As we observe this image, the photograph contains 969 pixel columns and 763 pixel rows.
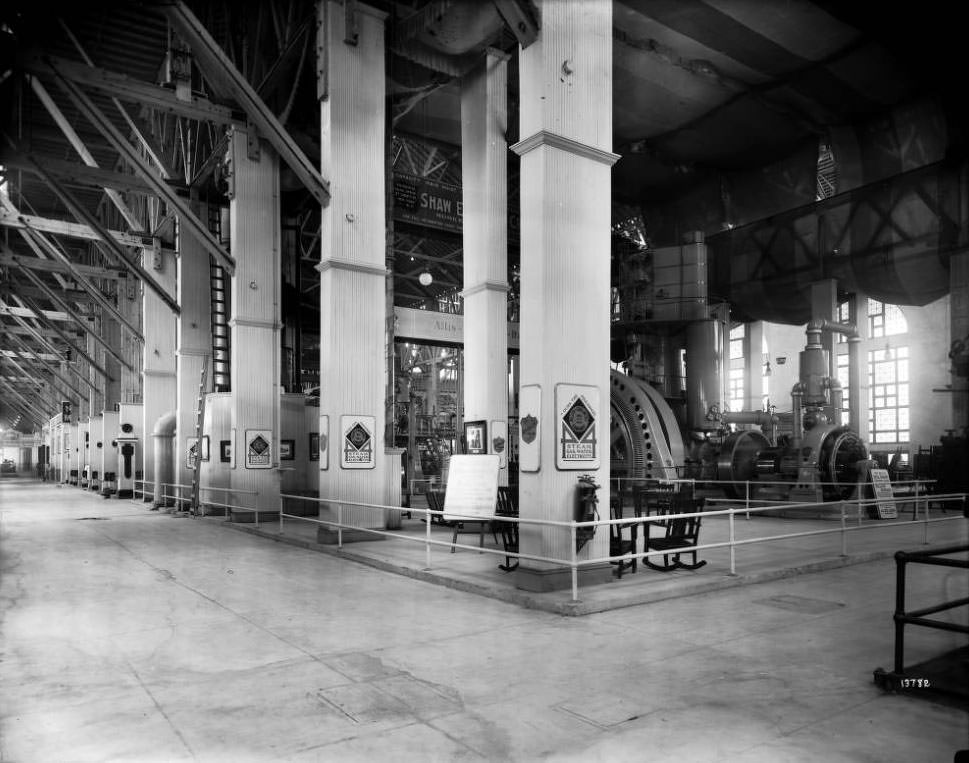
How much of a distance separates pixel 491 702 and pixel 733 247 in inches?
927

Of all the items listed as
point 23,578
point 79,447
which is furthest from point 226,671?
point 79,447

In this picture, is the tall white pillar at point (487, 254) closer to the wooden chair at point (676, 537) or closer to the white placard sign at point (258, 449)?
the wooden chair at point (676, 537)

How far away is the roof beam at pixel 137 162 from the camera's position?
14812 millimetres

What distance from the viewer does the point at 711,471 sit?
2114 centimetres

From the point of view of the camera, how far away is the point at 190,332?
880 inches

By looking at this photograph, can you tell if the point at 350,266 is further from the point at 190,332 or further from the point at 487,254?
the point at 190,332

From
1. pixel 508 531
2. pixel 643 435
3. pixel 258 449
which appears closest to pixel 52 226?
pixel 258 449

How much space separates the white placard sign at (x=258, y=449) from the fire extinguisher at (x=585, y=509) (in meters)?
11.4

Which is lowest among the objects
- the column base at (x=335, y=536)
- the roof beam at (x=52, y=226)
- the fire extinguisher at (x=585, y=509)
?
the column base at (x=335, y=536)

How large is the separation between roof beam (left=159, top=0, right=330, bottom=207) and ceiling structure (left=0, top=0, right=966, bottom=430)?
4 centimetres

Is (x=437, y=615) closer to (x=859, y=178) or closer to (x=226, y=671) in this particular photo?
(x=226, y=671)

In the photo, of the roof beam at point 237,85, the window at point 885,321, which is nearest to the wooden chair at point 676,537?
the roof beam at point 237,85

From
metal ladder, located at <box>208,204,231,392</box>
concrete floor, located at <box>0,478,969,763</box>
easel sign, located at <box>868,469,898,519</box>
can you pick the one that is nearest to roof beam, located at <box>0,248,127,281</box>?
metal ladder, located at <box>208,204,231,392</box>

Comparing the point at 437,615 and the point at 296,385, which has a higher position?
the point at 296,385
